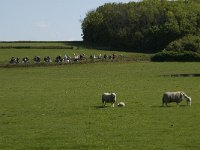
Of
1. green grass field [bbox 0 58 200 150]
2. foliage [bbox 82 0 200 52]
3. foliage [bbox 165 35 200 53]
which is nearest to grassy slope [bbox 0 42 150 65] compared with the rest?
foliage [bbox 165 35 200 53]

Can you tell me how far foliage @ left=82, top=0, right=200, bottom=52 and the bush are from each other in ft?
122

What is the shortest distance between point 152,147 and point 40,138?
567cm

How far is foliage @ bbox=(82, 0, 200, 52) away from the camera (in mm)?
158125

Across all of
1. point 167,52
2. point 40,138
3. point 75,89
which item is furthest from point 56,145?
point 167,52

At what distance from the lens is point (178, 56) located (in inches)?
4579

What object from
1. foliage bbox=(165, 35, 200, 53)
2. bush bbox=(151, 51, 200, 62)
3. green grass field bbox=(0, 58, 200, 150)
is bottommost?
green grass field bbox=(0, 58, 200, 150)

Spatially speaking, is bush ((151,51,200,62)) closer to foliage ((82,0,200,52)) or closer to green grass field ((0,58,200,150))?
foliage ((82,0,200,52))

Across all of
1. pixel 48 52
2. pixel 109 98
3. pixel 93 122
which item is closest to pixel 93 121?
pixel 93 122

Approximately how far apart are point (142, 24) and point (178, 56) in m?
51.5

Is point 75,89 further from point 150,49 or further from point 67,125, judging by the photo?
point 150,49

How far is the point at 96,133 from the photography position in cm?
2880

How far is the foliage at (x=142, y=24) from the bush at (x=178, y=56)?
3724cm

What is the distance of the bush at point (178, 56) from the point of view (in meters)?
116

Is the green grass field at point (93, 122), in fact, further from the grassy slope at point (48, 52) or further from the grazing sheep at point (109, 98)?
the grassy slope at point (48, 52)
